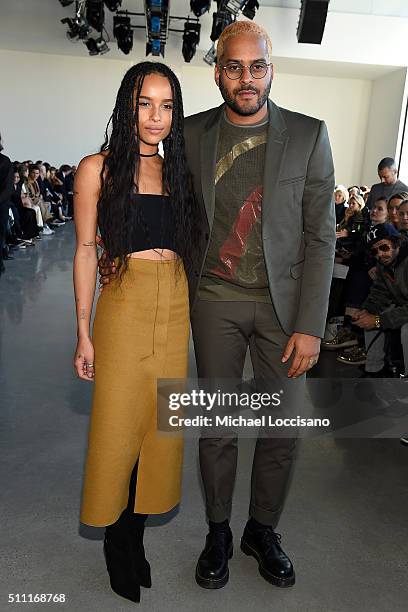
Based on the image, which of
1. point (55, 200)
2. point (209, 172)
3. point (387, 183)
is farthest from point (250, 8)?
point (209, 172)

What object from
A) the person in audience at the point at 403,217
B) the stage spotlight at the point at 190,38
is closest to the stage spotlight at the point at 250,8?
the stage spotlight at the point at 190,38

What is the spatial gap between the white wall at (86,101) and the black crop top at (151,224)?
48.6ft

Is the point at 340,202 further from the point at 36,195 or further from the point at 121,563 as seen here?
the point at 121,563

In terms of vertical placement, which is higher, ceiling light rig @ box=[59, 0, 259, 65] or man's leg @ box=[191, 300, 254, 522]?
ceiling light rig @ box=[59, 0, 259, 65]

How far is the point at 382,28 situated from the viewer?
13523mm

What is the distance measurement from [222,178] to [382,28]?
13.2m

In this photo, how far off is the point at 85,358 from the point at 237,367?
0.46 m

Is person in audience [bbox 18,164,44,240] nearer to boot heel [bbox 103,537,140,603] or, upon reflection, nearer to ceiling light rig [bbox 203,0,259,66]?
ceiling light rig [bbox 203,0,259,66]

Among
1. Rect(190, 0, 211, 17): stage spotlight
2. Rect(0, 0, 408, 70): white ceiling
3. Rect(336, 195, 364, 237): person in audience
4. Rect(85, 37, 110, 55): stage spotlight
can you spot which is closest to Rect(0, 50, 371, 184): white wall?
Rect(0, 0, 408, 70): white ceiling

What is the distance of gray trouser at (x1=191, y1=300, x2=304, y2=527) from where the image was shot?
6.44 ft

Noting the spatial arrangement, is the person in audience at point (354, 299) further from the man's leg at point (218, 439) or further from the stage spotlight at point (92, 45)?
the stage spotlight at point (92, 45)

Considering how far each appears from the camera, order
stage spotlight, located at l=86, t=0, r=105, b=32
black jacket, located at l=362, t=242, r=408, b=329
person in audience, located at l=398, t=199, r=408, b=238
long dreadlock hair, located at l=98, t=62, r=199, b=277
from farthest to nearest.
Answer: stage spotlight, located at l=86, t=0, r=105, b=32
person in audience, located at l=398, t=199, r=408, b=238
black jacket, located at l=362, t=242, r=408, b=329
long dreadlock hair, located at l=98, t=62, r=199, b=277

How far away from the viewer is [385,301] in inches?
162

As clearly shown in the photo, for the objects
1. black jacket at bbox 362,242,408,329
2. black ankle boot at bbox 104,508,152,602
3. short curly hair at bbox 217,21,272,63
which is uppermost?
short curly hair at bbox 217,21,272,63
